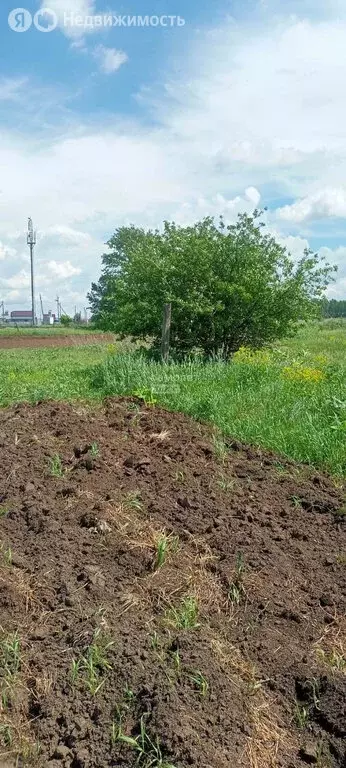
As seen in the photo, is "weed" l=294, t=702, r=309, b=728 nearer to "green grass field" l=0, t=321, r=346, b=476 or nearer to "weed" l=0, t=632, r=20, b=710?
"weed" l=0, t=632, r=20, b=710

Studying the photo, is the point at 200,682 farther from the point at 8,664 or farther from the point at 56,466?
the point at 56,466

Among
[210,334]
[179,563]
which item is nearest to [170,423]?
[179,563]

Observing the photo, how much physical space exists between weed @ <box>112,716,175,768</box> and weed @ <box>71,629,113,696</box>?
216mm

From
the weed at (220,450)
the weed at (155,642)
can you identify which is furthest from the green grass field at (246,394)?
the weed at (155,642)

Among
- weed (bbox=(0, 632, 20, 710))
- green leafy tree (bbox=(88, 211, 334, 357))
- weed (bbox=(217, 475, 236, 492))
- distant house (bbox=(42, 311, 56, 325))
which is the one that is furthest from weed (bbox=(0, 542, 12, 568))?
distant house (bbox=(42, 311, 56, 325))

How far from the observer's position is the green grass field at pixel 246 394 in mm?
5457

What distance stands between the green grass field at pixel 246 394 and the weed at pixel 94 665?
2701 millimetres

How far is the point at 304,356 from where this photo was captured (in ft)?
40.6

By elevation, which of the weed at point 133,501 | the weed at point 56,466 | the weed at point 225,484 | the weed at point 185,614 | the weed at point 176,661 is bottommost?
the weed at point 176,661

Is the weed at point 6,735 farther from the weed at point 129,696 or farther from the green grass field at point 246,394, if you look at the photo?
the green grass field at point 246,394

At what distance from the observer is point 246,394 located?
7.20 metres

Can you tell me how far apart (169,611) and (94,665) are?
1.63 feet

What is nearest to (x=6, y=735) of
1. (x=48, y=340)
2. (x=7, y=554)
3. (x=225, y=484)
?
(x=7, y=554)

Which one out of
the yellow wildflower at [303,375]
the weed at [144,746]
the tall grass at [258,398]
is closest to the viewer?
the weed at [144,746]
